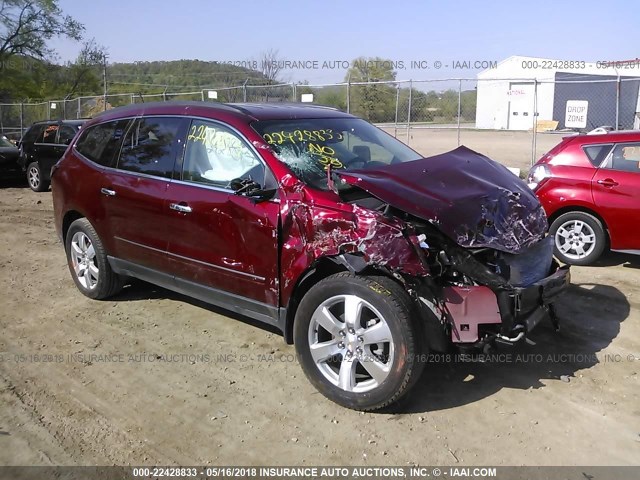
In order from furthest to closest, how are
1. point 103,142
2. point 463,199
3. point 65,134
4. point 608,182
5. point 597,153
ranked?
point 65,134 → point 597,153 → point 608,182 → point 103,142 → point 463,199

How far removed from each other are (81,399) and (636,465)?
336 cm

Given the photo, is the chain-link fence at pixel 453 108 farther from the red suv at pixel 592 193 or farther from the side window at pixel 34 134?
the side window at pixel 34 134

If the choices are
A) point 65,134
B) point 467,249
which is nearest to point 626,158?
point 467,249

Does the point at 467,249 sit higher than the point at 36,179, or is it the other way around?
the point at 36,179

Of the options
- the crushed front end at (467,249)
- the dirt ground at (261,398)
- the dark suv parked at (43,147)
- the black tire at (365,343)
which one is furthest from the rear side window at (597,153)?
the dark suv parked at (43,147)

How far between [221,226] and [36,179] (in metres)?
11.4

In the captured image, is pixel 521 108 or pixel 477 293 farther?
pixel 521 108

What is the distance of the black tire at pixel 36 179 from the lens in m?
13.6

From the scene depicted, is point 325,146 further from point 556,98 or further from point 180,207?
point 556,98

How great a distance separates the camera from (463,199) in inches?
147

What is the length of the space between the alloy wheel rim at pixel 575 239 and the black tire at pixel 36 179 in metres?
11.7

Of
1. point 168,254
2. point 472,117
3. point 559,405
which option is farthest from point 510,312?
point 472,117

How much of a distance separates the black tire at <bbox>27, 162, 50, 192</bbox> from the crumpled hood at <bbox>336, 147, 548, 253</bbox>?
1187 centimetres

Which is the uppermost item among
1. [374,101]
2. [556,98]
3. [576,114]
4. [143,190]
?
[556,98]
